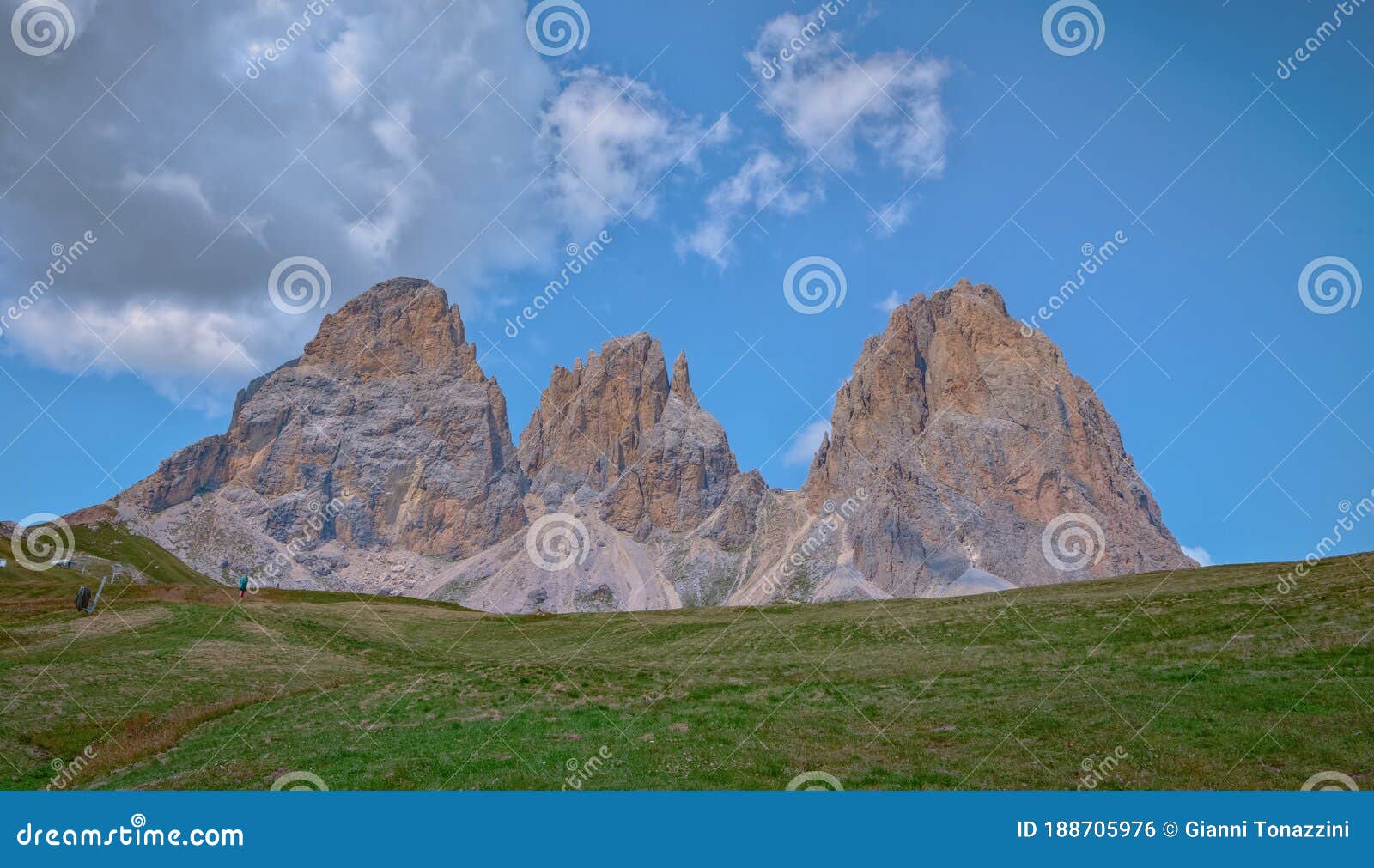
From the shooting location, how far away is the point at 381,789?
20734mm

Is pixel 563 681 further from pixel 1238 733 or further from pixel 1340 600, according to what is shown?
pixel 1340 600

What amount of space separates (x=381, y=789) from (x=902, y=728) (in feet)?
A: 51.3
